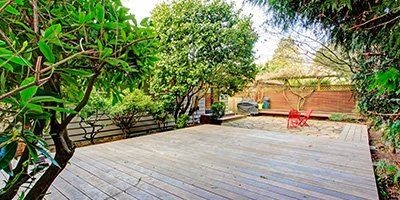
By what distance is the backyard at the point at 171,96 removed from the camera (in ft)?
1.98

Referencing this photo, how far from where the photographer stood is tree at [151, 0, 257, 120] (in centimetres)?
525

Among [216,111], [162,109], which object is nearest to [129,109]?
[162,109]

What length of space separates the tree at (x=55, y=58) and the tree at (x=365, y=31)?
206cm

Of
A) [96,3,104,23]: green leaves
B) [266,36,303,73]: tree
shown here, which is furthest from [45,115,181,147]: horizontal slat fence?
[266,36,303,73]: tree

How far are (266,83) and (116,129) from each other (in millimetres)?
10198

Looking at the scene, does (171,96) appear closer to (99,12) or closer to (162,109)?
(162,109)

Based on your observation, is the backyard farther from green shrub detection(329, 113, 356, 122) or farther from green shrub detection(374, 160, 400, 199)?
green shrub detection(329, 113, 356, 122)

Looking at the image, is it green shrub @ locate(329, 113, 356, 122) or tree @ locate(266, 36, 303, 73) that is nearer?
tree @ locate(266, 36, 303, 73)

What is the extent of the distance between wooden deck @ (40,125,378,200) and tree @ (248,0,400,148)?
2.63 ft

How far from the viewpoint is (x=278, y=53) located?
183 inches

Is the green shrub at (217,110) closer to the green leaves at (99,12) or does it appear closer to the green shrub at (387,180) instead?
the green shrub at (387,180)

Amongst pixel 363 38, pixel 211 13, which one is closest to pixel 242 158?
pixel 363 38

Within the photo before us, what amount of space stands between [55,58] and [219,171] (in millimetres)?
2311

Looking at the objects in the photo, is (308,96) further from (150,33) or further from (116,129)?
(150,33)
